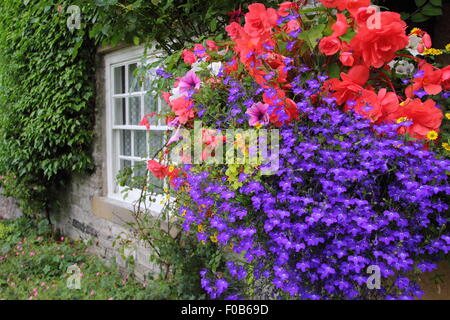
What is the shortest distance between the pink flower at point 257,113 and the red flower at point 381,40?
1.40 ft

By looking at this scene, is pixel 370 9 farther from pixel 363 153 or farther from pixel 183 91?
pixel 183 91

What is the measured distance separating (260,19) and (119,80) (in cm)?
303

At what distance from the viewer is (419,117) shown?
1.64 meters

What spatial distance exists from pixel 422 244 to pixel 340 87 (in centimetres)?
67

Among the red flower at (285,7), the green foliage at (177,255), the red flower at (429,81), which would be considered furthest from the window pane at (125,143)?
the red flower at (429,81)

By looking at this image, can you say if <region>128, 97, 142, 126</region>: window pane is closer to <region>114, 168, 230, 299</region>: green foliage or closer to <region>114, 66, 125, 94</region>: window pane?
<region>114, 66, 125, 94</region>: window pane

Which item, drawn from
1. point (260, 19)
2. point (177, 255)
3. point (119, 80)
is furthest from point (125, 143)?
point (260, 19)

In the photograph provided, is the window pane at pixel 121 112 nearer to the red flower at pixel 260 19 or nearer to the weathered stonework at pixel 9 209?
the weathered stonework at pixel 9 209

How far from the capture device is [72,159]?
15.4ft

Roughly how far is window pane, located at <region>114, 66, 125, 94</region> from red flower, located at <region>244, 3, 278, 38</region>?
2965mm

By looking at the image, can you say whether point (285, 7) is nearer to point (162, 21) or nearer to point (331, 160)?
point (331, 160)

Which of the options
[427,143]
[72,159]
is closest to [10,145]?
[72,159]

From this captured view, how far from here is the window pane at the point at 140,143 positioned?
4.43 metres

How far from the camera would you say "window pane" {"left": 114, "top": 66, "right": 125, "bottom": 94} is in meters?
4.62
